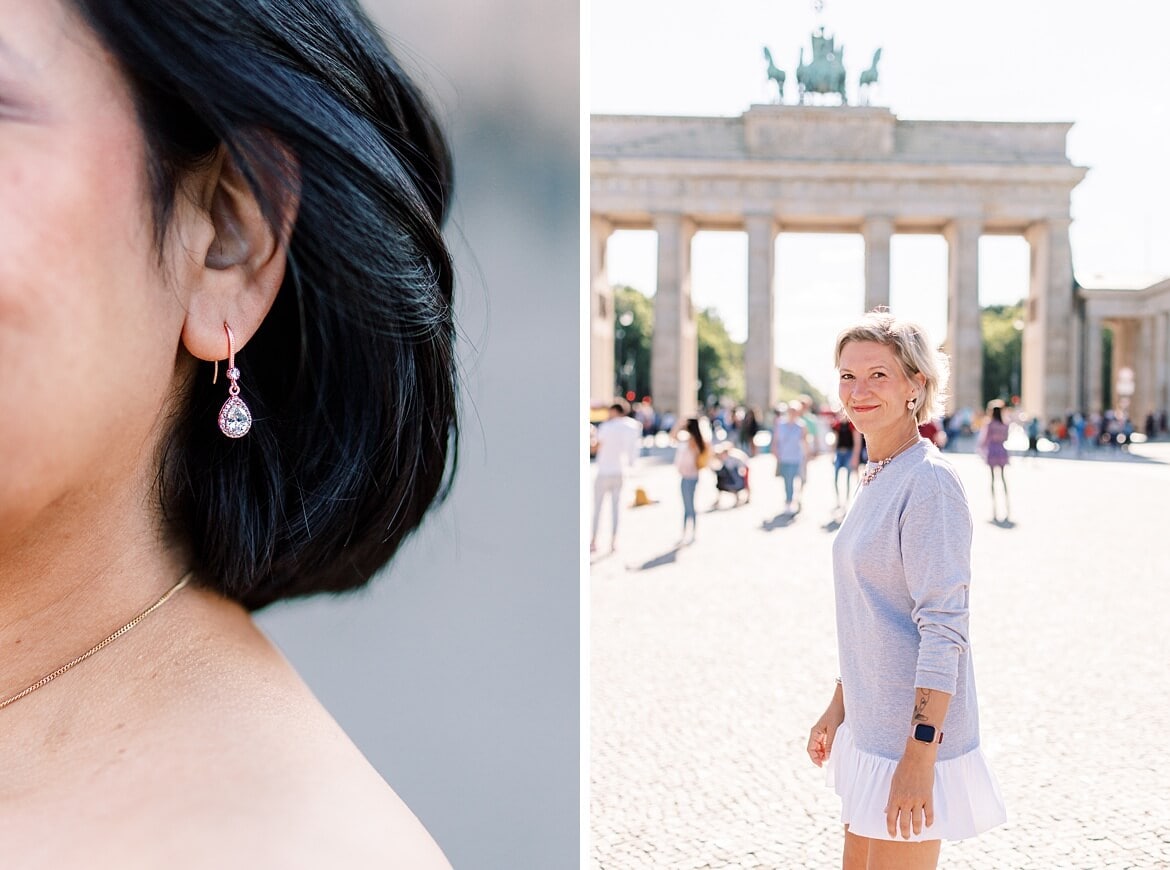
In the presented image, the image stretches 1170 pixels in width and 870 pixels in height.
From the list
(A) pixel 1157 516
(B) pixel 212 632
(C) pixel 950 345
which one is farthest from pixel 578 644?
(C) pixel 950 345

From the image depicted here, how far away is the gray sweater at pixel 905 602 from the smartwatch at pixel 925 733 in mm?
84

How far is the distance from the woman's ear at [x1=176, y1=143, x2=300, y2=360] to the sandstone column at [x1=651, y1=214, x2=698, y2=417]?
154 ft

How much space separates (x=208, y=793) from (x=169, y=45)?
2.29ft

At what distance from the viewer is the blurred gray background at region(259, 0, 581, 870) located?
207 cm

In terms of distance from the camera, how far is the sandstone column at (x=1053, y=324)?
48969 millimetres

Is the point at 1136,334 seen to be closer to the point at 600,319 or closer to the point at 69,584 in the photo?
the point at 600,319

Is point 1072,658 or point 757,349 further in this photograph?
point 757,349

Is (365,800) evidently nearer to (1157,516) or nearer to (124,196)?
(124,196)

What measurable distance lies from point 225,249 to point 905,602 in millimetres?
1944

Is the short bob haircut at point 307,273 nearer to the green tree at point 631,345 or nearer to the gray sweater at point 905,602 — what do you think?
the gray sweater at point 905,602

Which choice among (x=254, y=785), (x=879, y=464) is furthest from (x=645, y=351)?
(x=254, y=785)

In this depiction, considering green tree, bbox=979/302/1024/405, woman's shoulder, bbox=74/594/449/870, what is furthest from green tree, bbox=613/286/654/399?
woman's shoulder, bbox=74/594/449/870

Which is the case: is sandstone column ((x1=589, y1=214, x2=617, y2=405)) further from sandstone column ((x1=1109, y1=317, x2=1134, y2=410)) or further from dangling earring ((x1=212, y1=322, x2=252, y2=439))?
dangling earring ((x1=212, y1=322, x2=252, y2=439))

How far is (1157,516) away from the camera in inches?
626
